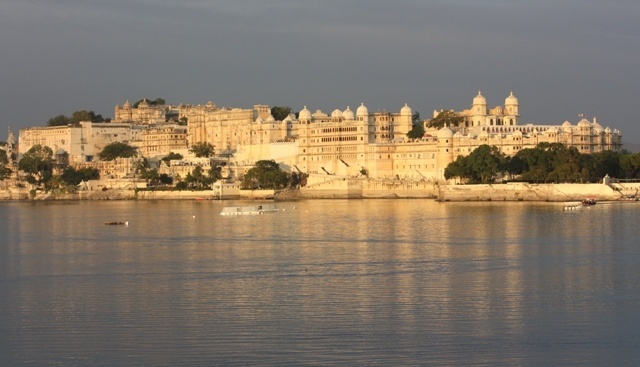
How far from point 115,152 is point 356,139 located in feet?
75.1

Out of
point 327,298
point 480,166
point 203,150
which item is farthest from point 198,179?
point 327,298

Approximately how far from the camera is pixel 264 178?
62.8 m

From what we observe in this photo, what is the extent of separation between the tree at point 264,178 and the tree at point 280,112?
14.9 metres

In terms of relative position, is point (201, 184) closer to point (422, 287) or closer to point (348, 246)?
point (348, 246)

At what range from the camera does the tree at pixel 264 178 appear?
62.8m

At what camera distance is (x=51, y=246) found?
2862cm

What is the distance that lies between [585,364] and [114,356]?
16.4ft

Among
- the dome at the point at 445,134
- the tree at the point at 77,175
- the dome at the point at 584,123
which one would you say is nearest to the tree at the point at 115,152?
the tree at the point at 77,175

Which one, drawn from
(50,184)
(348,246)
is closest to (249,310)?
(348,246)

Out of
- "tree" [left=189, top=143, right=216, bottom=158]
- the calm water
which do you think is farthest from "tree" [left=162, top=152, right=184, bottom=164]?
the calm water

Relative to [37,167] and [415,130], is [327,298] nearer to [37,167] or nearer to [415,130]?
[415,130]

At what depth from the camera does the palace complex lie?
59.3 meters

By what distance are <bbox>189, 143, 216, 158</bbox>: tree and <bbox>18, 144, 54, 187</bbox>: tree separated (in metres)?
9.61

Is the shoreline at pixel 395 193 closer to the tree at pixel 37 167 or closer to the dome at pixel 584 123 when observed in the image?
the tree at pixel 37 167
